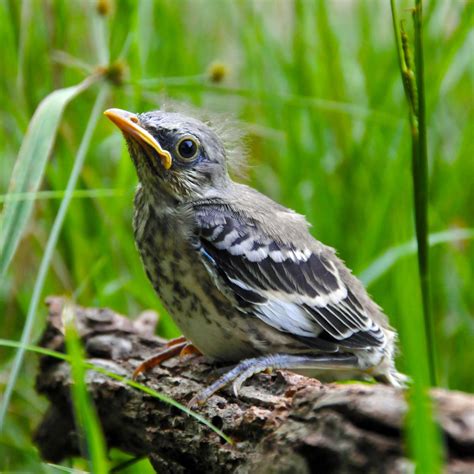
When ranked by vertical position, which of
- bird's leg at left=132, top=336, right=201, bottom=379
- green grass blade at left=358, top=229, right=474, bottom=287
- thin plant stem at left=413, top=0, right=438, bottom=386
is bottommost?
bird's leg at left=132, top=336, right=201, bottom=379

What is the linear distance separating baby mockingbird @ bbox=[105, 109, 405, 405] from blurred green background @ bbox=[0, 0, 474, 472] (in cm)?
39

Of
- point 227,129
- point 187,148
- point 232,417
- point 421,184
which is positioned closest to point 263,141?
point 227,129

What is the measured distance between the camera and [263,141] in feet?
17.5

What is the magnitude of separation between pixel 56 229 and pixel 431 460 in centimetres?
191

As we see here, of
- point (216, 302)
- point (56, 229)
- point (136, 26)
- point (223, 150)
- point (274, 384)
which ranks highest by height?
point (136, 26)

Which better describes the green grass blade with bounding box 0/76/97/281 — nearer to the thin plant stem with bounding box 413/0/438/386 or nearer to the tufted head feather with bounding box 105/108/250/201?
the tufted head feather with bounding box 105/108/250/201

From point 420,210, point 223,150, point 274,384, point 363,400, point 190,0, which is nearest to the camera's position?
point 363,400

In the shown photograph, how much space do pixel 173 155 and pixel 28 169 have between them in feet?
1.71

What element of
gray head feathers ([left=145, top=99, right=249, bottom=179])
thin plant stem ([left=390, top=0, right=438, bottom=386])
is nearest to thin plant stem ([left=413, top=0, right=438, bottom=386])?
thin plant stem ([left=390, top=0, right=438, bottom=386])

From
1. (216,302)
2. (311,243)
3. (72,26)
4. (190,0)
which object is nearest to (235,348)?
(216,302)

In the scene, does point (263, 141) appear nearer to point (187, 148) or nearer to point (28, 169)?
point (187, 148)

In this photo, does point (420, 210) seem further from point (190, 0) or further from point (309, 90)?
point (190, 0)

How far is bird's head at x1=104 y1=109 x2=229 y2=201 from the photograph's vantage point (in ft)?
9.61

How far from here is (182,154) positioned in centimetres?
300
